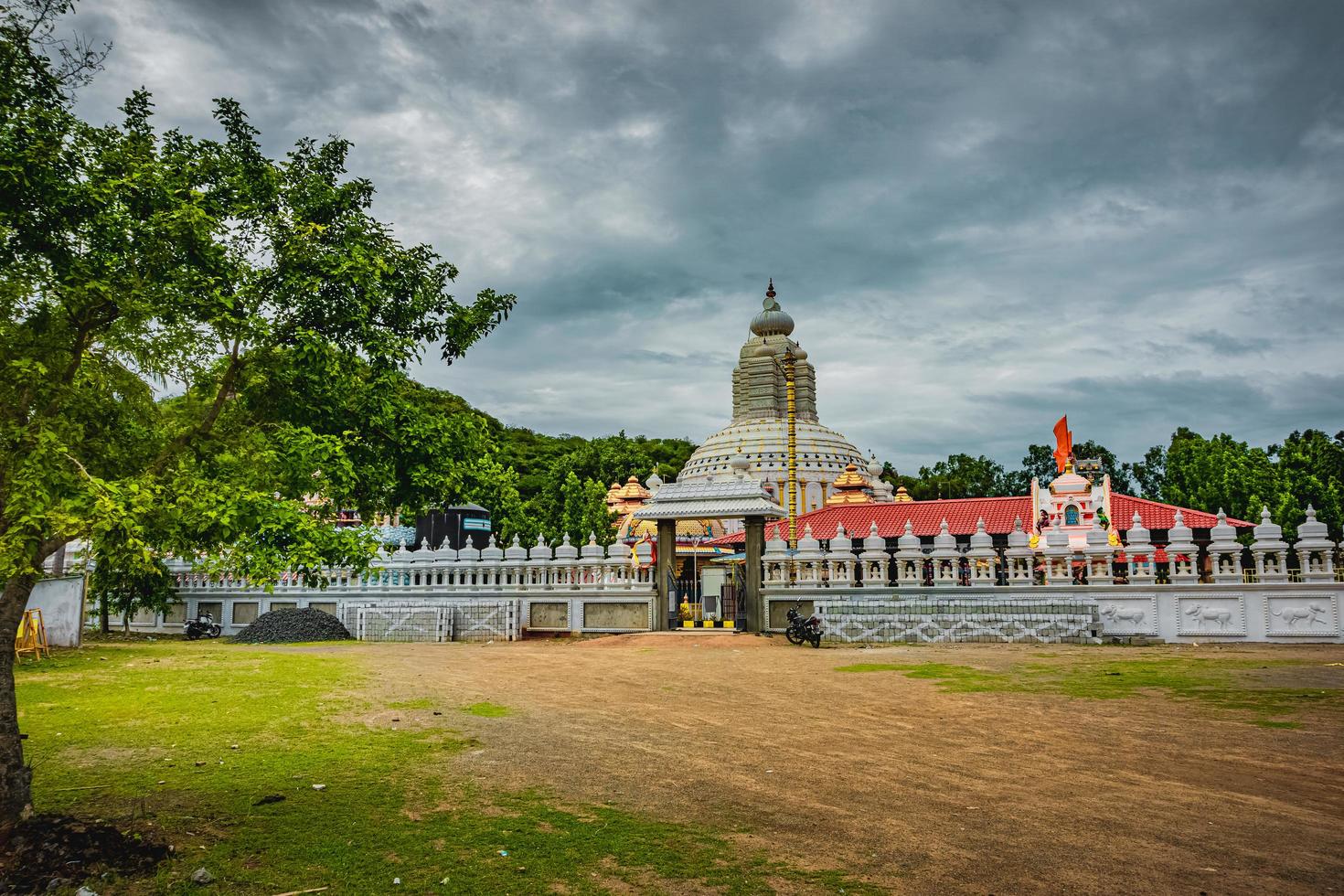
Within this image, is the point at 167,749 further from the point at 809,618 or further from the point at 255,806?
the point at 809,618

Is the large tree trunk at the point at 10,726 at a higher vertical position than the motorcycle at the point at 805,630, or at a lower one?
higher

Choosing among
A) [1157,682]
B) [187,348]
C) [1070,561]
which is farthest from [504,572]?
[187,348]

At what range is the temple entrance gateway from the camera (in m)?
21.9

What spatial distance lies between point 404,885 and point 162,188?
→ 4638mm

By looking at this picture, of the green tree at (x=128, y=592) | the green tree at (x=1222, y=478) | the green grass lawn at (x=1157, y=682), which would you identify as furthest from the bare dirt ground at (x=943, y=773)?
the green tree at (x=1222, y=478)

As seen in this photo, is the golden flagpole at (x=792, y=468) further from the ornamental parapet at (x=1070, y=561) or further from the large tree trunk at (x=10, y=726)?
the large tree trunk at (x=10, y=726)

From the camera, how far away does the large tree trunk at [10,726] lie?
5.78 m

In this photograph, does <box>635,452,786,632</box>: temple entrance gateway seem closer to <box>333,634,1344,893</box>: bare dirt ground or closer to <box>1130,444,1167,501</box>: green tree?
<box>333,634,1344,893</box>: bare dirt ground

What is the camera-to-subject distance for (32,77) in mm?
5773

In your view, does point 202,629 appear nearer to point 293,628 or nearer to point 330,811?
point 293,628

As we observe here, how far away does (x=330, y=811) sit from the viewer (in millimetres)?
6516

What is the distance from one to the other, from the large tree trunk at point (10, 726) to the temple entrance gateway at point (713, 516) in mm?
16657

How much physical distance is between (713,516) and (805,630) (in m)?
4.39

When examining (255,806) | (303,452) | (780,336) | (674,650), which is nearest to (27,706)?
(255,806)
